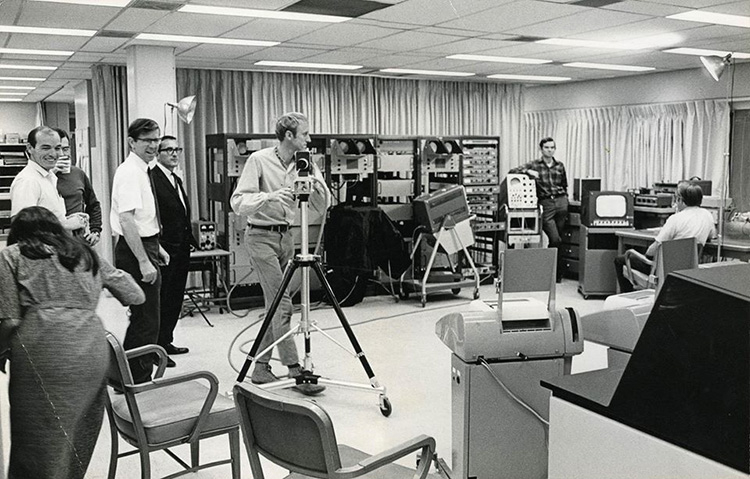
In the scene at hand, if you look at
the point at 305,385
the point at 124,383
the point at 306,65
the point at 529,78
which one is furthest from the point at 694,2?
the point at 529,78

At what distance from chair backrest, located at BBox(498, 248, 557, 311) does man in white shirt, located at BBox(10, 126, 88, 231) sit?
69.3 inches

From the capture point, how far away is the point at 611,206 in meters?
6.94

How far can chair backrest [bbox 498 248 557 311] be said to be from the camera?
8.39 feet

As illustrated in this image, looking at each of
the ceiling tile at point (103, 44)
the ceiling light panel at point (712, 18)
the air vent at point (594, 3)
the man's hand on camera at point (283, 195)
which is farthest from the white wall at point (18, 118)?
the ceiling tile at point (103, 44)

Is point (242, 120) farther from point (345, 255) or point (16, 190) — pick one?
point (16, 190)

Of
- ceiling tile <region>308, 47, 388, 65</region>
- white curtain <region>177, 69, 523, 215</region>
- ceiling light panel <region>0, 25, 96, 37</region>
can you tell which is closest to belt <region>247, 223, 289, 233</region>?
ceiling light panel <region>0, 25, 96, 37</region>

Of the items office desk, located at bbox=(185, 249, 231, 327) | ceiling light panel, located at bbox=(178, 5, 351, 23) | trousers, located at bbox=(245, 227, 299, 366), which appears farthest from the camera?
office desk, located at bbox=(185, 249, 231, 327)

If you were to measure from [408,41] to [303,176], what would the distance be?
294cm

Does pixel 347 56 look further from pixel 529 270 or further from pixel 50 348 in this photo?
pixel 50 348

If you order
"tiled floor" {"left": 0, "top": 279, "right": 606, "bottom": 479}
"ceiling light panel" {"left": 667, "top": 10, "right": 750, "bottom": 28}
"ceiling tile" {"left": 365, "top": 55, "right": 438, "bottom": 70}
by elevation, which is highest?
"ceiling tile" {"left": 365, "top": 55, "right": 438, "bottom": 70}

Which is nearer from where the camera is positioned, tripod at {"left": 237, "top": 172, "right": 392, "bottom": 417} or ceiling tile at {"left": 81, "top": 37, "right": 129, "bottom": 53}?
tripod at {"left": 237, "top": 172, "right": 392, "bottom": 417}

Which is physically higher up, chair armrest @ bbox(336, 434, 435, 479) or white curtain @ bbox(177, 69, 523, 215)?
white curtain @ bbox(177, 69, 523, 215)

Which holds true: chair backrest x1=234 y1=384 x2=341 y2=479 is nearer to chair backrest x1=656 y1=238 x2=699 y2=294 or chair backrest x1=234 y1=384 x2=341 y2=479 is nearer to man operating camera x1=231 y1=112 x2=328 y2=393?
chair backrest x1=656 y1=238 x2=699 y2=294

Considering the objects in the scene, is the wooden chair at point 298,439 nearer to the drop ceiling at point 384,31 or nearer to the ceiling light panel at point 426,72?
the drop ceiling at point 384,31
